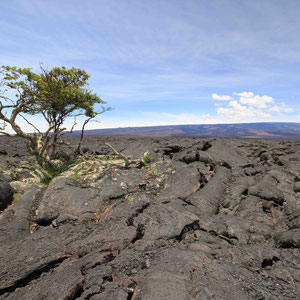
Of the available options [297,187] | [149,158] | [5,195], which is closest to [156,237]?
[5,195]

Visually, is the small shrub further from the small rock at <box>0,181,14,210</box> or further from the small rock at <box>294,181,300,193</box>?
the small rock at <box>294,181,300,193</box>

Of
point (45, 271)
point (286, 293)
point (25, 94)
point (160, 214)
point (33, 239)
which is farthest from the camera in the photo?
point (25, 94)

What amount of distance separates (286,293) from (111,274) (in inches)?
195

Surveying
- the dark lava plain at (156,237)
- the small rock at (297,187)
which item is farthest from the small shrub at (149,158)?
the small rock at (297,187)

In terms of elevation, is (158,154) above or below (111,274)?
above

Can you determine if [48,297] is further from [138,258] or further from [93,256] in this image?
[138,258]

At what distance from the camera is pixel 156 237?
776 centimetres

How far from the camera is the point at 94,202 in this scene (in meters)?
11.3

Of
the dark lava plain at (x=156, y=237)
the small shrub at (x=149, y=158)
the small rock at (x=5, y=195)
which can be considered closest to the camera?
the dark lava plain at (x=156, y=237)

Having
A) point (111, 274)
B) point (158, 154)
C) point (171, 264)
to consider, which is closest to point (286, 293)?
point (171, 264)

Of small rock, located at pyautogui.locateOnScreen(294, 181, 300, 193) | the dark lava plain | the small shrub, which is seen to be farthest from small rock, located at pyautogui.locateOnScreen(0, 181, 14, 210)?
small rock, located at pyautogui.locateOnScreen(294, 181, 300, 193)

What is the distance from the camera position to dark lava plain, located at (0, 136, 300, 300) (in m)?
5.27

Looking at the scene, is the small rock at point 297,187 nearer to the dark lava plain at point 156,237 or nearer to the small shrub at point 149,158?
the dark lava plain at point 156,237

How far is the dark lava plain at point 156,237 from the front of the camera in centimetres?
527
